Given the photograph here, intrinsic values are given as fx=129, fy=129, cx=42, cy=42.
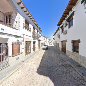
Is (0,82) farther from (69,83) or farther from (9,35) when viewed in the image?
(9,35)

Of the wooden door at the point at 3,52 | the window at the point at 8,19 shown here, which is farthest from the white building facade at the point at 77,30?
the wooden door at the point at 3,52

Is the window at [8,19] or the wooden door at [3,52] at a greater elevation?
the window at [8,19]

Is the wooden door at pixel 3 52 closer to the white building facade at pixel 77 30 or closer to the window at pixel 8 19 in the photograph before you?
the window at pixel 8 19

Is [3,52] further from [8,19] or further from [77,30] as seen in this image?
[77,30]

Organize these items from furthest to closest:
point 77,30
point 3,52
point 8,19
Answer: point 8,19 → point 77,30 → point 3,52

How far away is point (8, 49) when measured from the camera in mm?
A: 11594

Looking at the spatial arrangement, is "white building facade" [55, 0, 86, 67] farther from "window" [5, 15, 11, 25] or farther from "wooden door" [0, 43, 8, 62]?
"wooden door" [0, 43, 8, 62]

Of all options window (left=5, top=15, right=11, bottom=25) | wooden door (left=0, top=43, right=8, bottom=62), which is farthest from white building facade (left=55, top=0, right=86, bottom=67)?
wooden door (left=0, top=43, right=8, bottom=62)

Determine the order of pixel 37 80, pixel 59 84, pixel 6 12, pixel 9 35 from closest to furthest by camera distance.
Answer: pixel 59 84 < pixel 37 80 < pixel 9 35 < pixel 6 12

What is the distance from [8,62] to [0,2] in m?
5.45

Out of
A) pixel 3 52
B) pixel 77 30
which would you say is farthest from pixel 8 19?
pixel 77 30

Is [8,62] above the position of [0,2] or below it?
below

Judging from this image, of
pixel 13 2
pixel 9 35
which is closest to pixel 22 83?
pixel 9 35

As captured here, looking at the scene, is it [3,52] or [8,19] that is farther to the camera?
[8,19]
